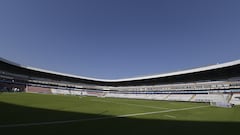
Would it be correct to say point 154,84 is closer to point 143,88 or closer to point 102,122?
point 143,88

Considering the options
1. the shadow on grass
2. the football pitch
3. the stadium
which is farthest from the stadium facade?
the shadow on grass

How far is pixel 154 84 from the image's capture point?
73.6m

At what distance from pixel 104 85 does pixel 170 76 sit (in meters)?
50.4

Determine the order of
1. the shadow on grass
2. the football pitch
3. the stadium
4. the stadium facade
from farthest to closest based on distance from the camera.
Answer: the stadium facade < the stadium < the football pitch < the shadow on grass

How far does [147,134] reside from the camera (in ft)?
27.1

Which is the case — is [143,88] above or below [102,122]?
below

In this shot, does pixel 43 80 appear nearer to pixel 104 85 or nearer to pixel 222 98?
pixel 104 85

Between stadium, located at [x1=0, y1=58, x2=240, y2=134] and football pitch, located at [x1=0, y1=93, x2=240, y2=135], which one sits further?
stadium, located at [x1=0, y1=58, x2=240, y2=134]

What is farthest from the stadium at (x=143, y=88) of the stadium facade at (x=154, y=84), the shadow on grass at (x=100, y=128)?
the shadow on grass at (x=100, y=128)

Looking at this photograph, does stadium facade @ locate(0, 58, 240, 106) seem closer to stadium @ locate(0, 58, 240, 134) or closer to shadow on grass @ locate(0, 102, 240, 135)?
stadium @ locate(0, 58, 240, 134)

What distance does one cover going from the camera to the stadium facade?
43.0 meters

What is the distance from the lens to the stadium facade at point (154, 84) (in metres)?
43.0

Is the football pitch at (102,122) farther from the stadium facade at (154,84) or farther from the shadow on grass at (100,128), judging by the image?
the stadium facade at (154,84)

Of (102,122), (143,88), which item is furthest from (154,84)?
(102,122)
